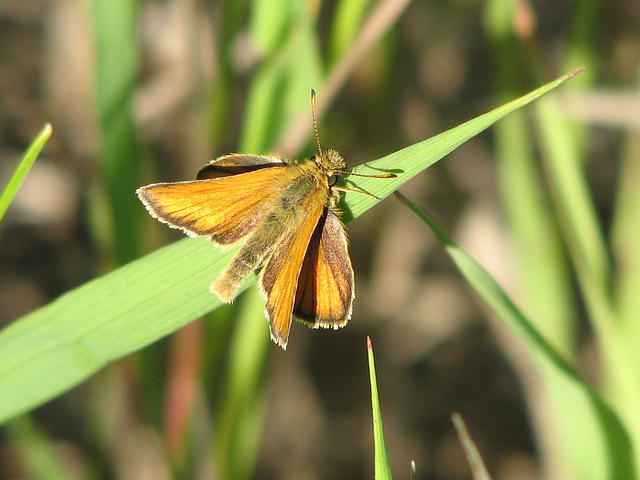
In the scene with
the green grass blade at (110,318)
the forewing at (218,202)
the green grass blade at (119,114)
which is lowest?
the green grass blade at (110,318)

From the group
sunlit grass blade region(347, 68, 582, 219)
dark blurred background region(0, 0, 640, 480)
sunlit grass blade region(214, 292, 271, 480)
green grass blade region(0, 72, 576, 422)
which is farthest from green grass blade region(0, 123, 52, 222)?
dark blurred background region(0, 0, 640, 480)

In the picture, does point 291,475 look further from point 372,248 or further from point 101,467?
point 372,248

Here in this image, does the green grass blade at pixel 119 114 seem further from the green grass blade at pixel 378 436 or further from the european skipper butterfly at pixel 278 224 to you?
the green grass blade at pixel 378 436

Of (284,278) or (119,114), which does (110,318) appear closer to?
(284,278)

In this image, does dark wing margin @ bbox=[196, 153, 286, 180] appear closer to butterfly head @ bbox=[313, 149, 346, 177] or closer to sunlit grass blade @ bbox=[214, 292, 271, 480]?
butterfly head @ bbox=[313, 149, 346, 177]

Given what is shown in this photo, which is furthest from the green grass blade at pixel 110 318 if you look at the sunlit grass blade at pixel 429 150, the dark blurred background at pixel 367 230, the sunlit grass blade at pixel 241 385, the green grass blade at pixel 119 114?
the dark blurred background at pixel 367 230

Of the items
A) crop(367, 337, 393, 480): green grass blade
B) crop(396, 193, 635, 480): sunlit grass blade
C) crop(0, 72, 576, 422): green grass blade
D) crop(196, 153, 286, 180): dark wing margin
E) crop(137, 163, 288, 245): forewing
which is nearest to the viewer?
crop(367, 337, 393, 480): green grass blade

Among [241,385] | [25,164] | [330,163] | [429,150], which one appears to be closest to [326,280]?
[330,163]
